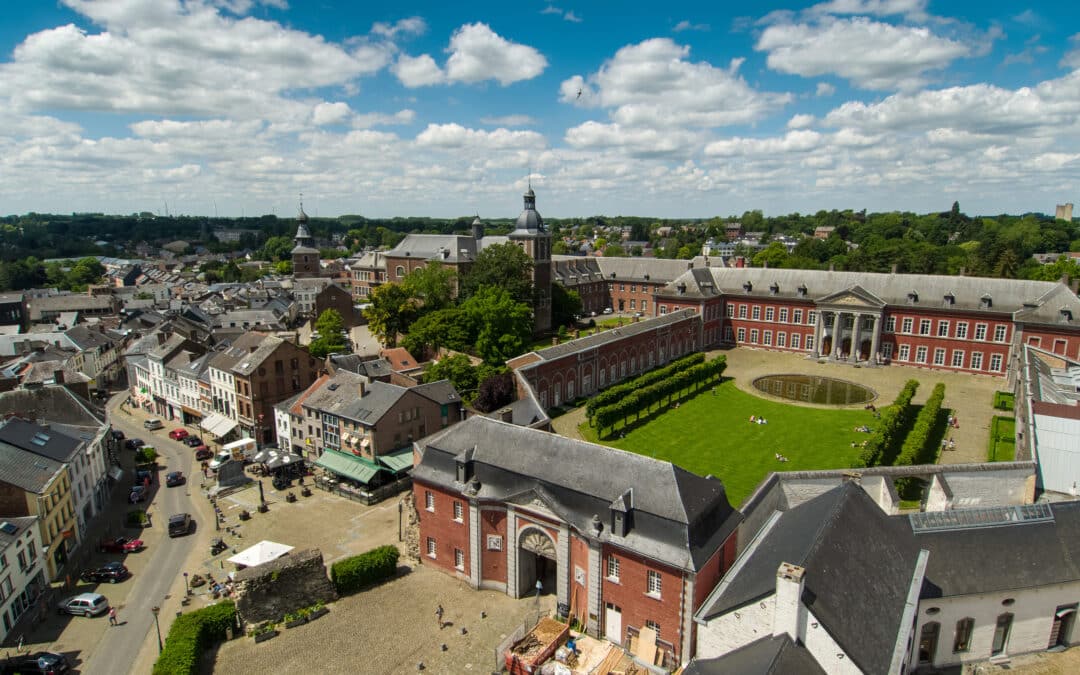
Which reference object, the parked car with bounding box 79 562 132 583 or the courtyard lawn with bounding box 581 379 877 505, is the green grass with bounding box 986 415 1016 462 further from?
the parked car with bounding box 79 562 132 583

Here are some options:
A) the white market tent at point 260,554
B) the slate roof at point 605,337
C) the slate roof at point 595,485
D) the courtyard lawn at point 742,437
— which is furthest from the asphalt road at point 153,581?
the courtyard lawn at point 742,437

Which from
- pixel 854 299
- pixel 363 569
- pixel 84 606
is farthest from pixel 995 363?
pixel 84 606

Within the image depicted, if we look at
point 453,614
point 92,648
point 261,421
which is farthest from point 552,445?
point 261,421

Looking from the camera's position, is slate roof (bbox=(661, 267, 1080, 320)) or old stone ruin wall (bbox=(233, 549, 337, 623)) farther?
slate roof (bbox=(661, 267, 1080, 320))

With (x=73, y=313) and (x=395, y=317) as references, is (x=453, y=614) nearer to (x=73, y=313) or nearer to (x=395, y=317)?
(x=395, y=317)

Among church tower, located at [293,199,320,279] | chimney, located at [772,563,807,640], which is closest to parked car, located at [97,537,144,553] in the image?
chimney, located at [772,563,807,640]

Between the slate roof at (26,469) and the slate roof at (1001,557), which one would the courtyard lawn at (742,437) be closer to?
the slate roof at (1001,557)
